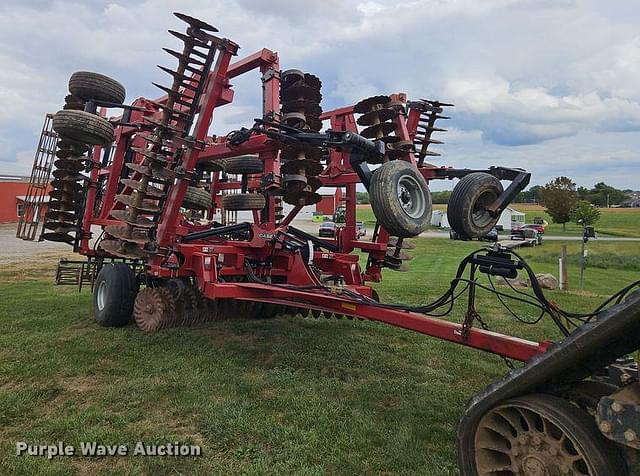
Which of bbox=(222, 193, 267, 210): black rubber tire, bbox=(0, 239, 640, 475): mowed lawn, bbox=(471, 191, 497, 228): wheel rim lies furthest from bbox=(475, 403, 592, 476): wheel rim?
bbox=(222, 193, 267, 210): black rubber tire

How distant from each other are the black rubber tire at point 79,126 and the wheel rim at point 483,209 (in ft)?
16.0

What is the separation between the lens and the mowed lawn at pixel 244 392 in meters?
3.16

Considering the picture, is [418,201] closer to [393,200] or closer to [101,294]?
[393,200]

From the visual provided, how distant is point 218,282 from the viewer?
555cm

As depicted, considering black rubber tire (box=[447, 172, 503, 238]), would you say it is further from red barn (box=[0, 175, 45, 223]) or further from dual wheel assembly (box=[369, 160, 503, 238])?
red barn (box=[0, 175, 45, 223])

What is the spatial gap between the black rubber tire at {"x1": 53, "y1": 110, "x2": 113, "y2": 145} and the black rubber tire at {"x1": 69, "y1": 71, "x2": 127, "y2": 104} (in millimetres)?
997

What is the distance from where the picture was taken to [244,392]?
4.29 meters

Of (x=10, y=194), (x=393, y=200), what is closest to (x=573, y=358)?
(x=393, y=200)

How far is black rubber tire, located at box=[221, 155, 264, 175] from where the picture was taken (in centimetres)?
935

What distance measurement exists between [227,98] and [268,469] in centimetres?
473

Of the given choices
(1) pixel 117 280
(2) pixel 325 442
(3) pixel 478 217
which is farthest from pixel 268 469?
(1) pixel 117 280

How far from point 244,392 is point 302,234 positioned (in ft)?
9.73

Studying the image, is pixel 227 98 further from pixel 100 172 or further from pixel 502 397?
pixel 502 397

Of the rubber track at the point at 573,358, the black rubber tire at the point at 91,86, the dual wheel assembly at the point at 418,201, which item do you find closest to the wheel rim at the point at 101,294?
the black rubber tire at the point at 91,86
